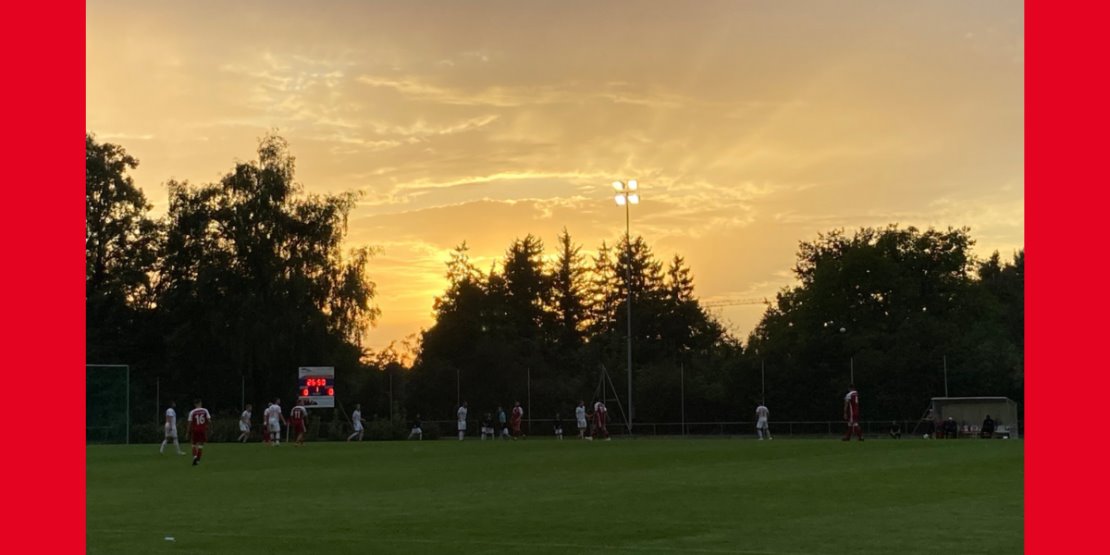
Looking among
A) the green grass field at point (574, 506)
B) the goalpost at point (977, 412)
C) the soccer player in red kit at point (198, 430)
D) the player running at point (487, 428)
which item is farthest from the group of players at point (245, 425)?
the goalpost at point (977, 412)

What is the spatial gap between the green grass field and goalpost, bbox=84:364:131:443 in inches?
1074

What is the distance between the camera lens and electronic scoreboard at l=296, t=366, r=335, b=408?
65.2 metres

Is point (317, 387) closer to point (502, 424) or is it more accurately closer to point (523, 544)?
point (502, 424)

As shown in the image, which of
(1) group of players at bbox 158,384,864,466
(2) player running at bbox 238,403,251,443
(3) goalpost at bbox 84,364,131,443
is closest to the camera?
(1) group of players at bbox 158,384,864,466

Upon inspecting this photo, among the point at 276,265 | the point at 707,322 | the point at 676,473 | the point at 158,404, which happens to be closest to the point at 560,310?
A: the point at 707,322

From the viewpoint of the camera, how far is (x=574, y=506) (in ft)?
60.5

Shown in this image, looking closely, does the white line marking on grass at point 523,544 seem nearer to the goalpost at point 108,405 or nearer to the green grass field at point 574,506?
the green grass field at point 574,506

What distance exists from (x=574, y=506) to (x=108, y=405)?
46.6 metres

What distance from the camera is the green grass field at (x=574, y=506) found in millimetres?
13570

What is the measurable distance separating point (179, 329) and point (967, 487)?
59761 mm

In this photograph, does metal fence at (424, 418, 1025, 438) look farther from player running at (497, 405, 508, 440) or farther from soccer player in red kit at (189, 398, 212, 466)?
soccer player in red kit at (189, 398, 212, 466)

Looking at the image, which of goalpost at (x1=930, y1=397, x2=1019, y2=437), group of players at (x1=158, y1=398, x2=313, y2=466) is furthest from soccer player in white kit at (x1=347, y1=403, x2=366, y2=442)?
goalpost at (x1=930, y1=397, x2=1019, y2=437)

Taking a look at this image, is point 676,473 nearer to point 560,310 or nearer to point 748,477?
point 748,477

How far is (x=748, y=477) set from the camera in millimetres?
24984
